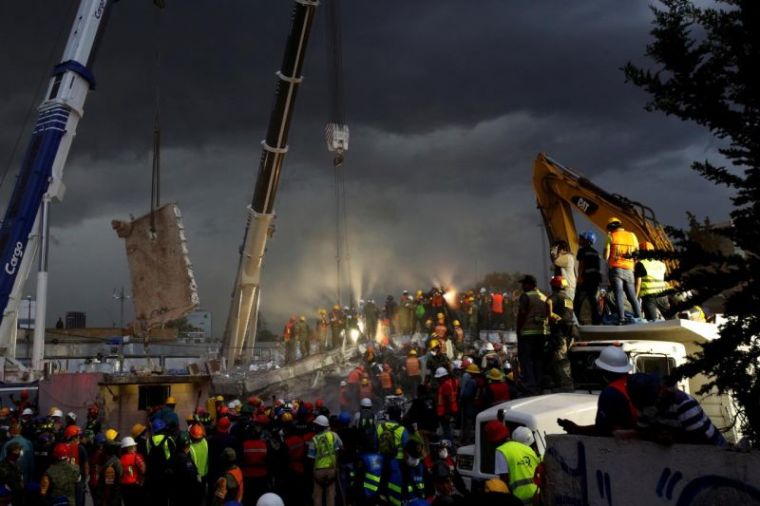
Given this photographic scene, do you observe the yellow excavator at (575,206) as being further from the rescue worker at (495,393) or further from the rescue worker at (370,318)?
the rescue worker at (370,318)

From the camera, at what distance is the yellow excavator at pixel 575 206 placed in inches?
508

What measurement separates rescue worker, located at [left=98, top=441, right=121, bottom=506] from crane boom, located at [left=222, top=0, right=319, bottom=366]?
719 inches

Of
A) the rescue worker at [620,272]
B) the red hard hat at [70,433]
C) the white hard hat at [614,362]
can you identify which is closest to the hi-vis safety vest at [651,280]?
the rescue worker at [620,272]

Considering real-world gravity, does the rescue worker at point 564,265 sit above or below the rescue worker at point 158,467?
above

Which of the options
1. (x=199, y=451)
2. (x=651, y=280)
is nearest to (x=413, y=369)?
(x=651, y=280)

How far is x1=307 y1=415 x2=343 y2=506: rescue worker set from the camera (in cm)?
964

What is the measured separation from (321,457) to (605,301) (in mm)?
6288

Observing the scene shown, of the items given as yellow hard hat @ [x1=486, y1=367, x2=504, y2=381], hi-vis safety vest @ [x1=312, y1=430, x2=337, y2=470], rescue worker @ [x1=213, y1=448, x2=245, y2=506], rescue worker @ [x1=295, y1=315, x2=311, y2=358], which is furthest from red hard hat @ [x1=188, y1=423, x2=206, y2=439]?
rescue worker @ [x1=295, y1=315, x2=311, y2=358]

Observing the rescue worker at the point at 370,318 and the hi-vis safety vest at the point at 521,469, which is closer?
the hi-vis safety vest at the point at 521,469

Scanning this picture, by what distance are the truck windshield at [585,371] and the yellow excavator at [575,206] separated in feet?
12.7

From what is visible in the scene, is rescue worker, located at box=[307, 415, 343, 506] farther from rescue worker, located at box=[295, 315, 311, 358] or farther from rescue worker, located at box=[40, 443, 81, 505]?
rescue worker, located at box=[295, 315, 311, 358]

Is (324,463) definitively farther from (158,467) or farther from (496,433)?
(496,433)

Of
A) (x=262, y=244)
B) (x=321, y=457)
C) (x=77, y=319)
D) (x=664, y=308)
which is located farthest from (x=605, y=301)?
(x=77, y=319)

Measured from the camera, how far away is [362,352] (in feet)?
88.9
